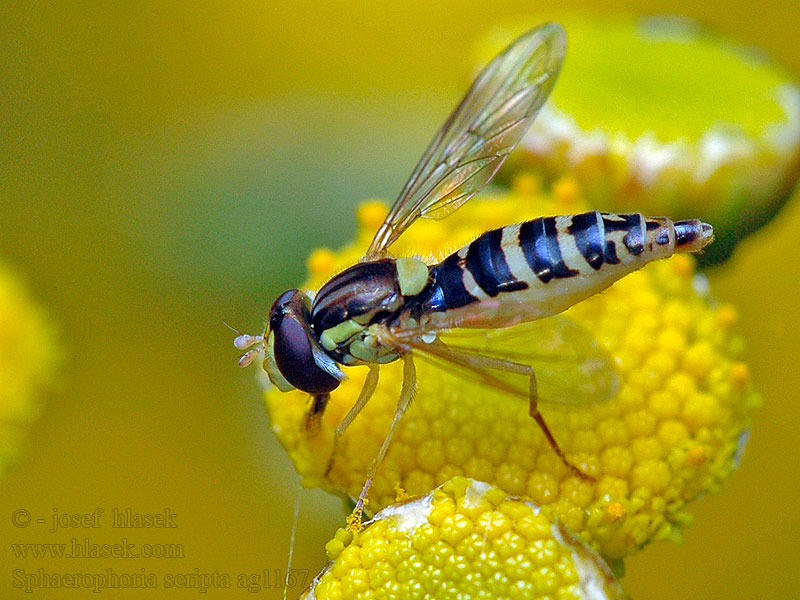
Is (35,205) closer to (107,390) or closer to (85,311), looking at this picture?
(85,311)

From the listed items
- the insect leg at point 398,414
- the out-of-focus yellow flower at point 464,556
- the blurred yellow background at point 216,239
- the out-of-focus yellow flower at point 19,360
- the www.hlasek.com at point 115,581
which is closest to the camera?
the out-of-focus yellow flower at point 464,556

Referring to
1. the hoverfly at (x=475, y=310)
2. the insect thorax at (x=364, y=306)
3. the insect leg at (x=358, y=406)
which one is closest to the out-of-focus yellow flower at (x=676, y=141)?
the hoverfly at (x=475, y=310)

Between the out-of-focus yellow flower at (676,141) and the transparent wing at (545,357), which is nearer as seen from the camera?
the transparent wing at (545,357)

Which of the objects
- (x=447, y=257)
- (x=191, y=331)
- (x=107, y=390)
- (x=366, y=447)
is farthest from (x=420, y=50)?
(x=366, y=447)

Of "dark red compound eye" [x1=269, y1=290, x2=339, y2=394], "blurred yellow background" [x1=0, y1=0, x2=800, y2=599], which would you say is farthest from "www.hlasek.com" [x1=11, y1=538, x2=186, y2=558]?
"dark red compound eye" [x1=269, y1=290, x2=339, y2=394]

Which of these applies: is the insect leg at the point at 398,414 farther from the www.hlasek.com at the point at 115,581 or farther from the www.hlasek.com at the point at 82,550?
the www.hlasek.com at the point at 82,550

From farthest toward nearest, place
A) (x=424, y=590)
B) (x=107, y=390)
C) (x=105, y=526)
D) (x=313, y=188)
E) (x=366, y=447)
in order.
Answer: (x=313, y=188)
(x=107, y=390)
(x=105, y=526)
(x=366, y=447)
(x=424, y=590)

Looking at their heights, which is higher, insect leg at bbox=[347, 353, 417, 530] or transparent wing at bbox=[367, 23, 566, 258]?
transparent wing at bbox=[367, 23, 566, 258]

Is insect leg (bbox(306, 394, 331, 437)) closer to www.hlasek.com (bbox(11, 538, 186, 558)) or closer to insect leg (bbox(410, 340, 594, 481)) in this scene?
insect leg (bbox(410, 340, 594, 481))
